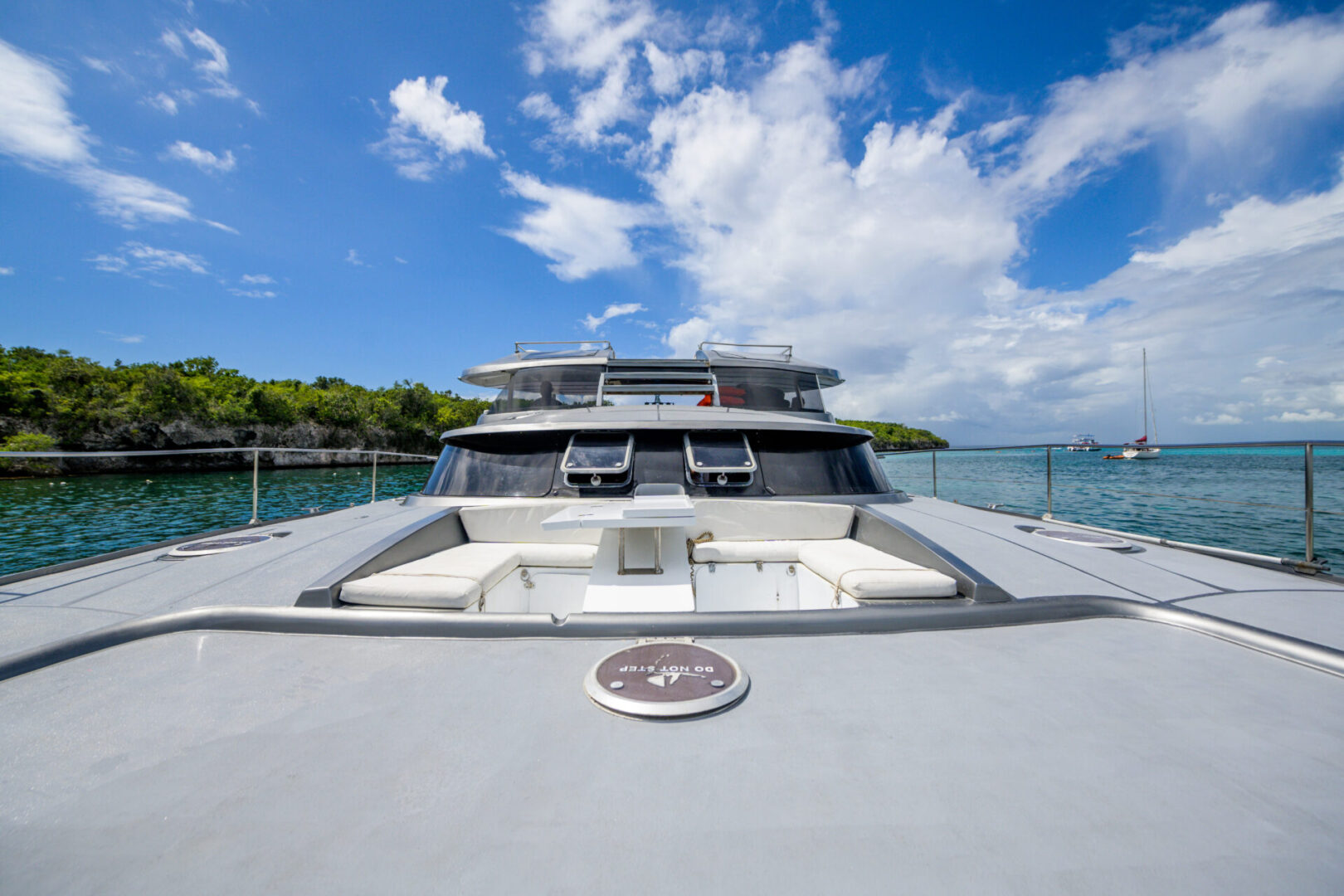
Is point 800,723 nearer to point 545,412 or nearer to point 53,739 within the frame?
point 53,739

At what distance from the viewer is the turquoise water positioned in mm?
10773

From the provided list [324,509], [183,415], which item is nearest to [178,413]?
[183,415]

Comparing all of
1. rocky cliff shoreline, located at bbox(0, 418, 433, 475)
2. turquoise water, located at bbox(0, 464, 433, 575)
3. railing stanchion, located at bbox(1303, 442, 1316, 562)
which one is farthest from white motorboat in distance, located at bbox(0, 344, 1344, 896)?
rocky cliff shoreline, located at bbox(0, 418, 433, 475)

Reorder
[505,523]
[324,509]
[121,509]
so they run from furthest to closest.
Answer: [121,509] < [324,509] < [505,523]

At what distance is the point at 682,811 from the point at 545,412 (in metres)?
3.51

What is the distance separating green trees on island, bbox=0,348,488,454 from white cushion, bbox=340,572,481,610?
157ft

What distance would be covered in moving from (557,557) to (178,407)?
50165mm

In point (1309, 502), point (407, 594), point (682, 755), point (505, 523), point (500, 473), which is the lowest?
point (682, 755)

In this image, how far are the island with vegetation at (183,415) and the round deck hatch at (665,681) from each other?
27.2m

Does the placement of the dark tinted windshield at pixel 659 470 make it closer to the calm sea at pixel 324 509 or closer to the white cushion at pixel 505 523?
the white cushion at pixel 505 523

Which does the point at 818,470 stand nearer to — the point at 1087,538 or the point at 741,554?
the point at 741,554

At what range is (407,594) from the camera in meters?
1.87

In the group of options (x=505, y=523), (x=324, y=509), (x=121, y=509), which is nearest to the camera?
(x=505, y=523)

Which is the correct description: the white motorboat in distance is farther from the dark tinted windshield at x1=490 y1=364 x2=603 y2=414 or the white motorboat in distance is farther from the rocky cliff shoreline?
the rocky cliff shoreline
